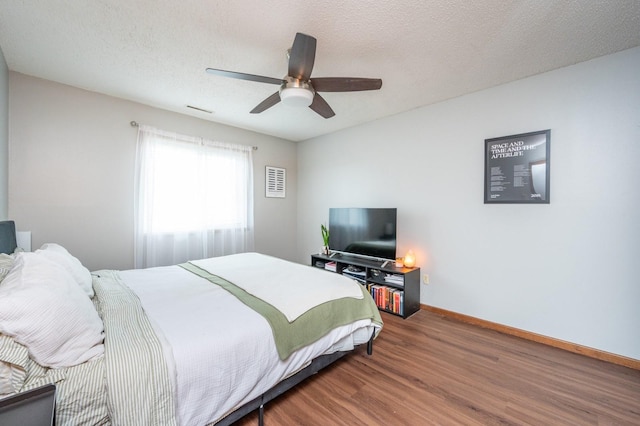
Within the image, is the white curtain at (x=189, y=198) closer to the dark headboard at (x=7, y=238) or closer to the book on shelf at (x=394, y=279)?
the dark headboard at (x=7, y=238)

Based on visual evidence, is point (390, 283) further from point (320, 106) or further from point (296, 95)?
point (296, 95)

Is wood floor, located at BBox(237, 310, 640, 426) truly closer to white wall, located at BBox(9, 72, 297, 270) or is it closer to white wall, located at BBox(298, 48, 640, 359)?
white wall, located at BBox(298, 48, 640, 359)

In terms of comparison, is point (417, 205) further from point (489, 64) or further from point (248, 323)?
point (248, 323)

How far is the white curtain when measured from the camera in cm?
319

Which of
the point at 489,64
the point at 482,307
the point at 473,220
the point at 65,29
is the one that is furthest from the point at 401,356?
the point at 65,29

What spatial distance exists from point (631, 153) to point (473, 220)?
126cm

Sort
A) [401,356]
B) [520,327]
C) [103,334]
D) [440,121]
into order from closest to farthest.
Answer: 1. [103,334]
2. [401,356]
3. [520,327]
4. [440,121]

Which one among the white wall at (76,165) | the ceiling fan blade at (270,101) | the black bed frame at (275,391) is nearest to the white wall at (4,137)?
the white wall at (76,165)

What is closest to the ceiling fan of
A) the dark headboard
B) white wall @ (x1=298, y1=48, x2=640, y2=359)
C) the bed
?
the bed

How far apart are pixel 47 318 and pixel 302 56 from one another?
1854 mm

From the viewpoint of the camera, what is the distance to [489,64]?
2.26m

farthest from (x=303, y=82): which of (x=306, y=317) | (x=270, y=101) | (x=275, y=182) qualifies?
(x=275, y=182)

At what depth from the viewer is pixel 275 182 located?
15.2ft

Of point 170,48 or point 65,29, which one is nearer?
point 65,29
